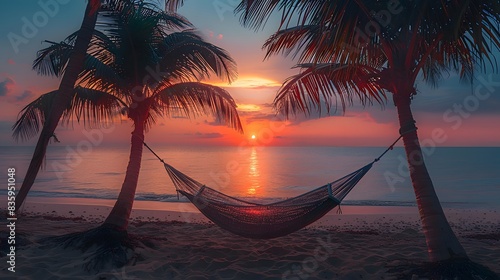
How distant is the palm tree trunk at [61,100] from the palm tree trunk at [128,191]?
0.89 m

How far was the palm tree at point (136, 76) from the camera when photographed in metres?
3.78

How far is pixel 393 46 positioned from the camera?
309cm

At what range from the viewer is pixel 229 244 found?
13.3 ft

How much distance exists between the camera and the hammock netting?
327 cm

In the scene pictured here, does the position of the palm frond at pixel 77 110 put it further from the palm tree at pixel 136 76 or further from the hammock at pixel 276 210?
the hammock at pixel 276 210

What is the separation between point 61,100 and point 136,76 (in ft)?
3.02

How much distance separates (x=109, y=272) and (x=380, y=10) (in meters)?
2.93

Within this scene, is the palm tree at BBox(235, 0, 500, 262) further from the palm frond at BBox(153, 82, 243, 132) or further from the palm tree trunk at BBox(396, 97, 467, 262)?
the palm frond at BBox(153, 82, 243, 132)

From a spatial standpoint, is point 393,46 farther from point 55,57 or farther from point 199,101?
point 55,57

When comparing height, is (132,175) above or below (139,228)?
above

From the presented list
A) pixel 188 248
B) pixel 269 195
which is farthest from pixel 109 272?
pixel 269 195

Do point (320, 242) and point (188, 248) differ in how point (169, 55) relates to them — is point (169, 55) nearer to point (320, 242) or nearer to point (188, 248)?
point (188, 248)

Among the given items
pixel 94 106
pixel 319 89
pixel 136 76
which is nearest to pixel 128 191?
pixel 94 106

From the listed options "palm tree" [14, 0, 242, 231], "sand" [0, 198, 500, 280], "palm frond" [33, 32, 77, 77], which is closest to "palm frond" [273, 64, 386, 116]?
"palm tree" [14, 0, 242, 231]
